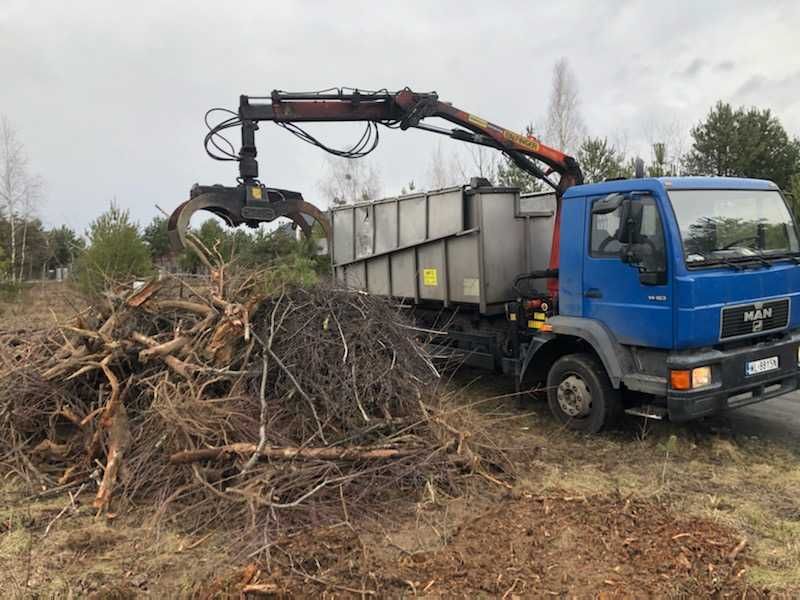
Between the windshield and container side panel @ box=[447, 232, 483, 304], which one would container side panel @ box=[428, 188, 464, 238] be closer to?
container side panel @ box=[447, 232, 483, 304]

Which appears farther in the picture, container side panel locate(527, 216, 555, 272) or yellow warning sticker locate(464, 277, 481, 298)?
container side panel locate(527, 216, 555, 272)

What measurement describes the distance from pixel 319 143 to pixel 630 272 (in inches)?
141

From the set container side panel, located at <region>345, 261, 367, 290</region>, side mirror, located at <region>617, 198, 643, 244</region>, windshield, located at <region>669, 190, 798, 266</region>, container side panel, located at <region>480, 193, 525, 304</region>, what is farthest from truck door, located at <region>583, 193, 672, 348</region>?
container side panel, located at <region>345, 261, 367, 290</region>

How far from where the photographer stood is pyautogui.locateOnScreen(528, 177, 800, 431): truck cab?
5090 millimetres

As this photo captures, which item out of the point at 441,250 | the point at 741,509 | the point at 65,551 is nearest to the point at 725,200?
the point at 741,509

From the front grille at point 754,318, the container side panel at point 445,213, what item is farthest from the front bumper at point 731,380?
the container side panel at point 445,213

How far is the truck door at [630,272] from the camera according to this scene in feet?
16.9

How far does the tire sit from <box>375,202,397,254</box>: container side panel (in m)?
3.27

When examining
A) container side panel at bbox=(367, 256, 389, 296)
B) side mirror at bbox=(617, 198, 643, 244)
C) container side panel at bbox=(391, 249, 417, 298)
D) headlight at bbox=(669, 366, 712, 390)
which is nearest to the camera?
headlight at bbox=(669, 366, 712, 390)

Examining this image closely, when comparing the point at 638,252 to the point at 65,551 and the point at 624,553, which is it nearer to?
the point at 624,553

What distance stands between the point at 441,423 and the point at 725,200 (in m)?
3.25

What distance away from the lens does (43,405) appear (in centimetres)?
529

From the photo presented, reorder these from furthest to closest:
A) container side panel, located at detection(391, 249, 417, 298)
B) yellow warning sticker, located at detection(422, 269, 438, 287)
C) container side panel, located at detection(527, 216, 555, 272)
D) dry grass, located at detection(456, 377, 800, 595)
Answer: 1. container side panel, located at detection(391, 249, 417, 298)
2. yellow warning sticker, located at detection(422, 269, 438, 287)
3. container side panel, located at detection(527, 216, 555, 272)
4. dry grass, located at detection(456, 377, 800, 595)

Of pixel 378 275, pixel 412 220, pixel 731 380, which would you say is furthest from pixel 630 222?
pixel 378 275
